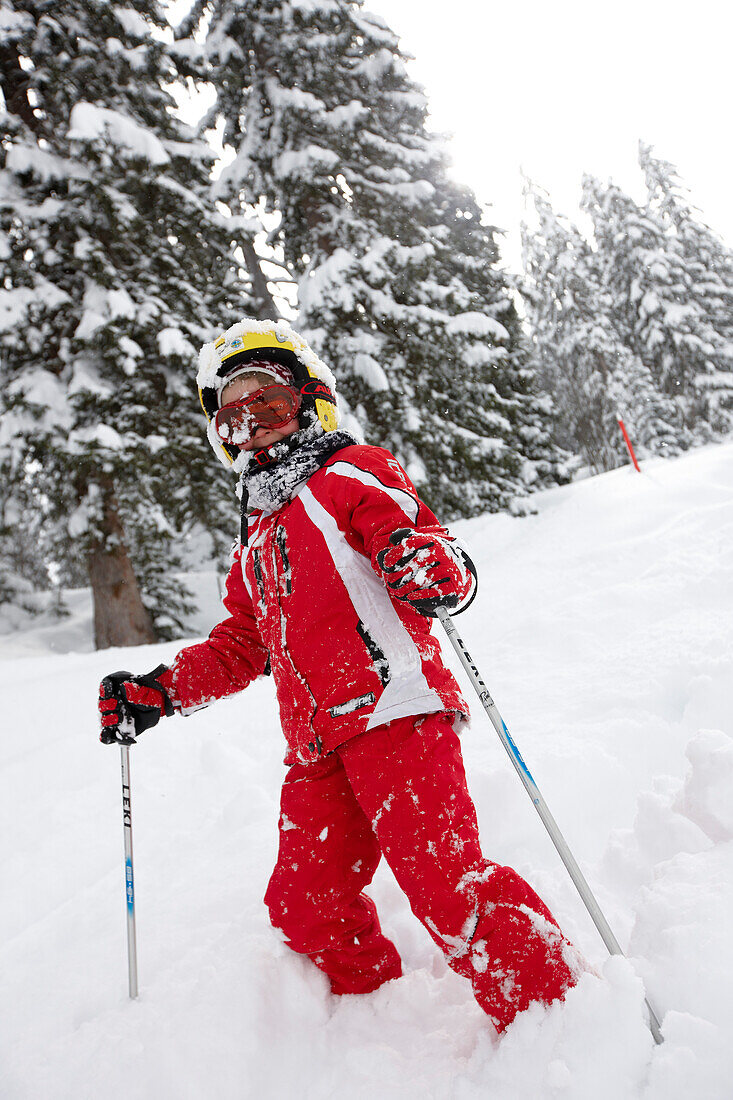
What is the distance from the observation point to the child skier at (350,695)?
5.40 ft

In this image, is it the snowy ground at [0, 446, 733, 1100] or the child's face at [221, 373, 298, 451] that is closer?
the snowy ground at [0, 446, 733, 1100]

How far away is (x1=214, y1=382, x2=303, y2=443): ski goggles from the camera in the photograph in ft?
7.42

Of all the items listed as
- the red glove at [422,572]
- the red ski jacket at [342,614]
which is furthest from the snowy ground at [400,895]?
the red glove at [422,572]

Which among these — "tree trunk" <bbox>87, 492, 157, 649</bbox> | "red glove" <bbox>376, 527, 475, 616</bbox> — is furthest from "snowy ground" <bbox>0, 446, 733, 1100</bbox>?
"tree trunk" <bbox>87, 492, 157, 649</bbox>

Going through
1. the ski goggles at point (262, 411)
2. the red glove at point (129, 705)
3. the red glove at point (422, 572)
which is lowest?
→ the red glove at point (129, 705)

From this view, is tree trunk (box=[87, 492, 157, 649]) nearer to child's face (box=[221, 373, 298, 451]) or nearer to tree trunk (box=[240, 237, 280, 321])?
tree trunk (box=[240, 237, 280, 321])

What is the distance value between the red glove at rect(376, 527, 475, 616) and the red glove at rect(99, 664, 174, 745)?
104cm

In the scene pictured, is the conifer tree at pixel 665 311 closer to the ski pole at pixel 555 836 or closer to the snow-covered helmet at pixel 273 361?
the snow-covered helmet at pixel 273 361

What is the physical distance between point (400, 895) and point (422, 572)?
137 centimetres

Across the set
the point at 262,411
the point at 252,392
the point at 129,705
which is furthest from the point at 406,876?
the point at 252,392

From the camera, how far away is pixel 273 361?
245 cm

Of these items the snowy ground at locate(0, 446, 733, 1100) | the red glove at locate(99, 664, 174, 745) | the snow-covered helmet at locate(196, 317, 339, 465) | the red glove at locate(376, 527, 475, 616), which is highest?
the snow-covered helmet at locate(196, 317, 339, 465)

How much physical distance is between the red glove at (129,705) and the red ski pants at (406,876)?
57cm

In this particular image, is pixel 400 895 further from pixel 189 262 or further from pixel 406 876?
pixel 189 262
